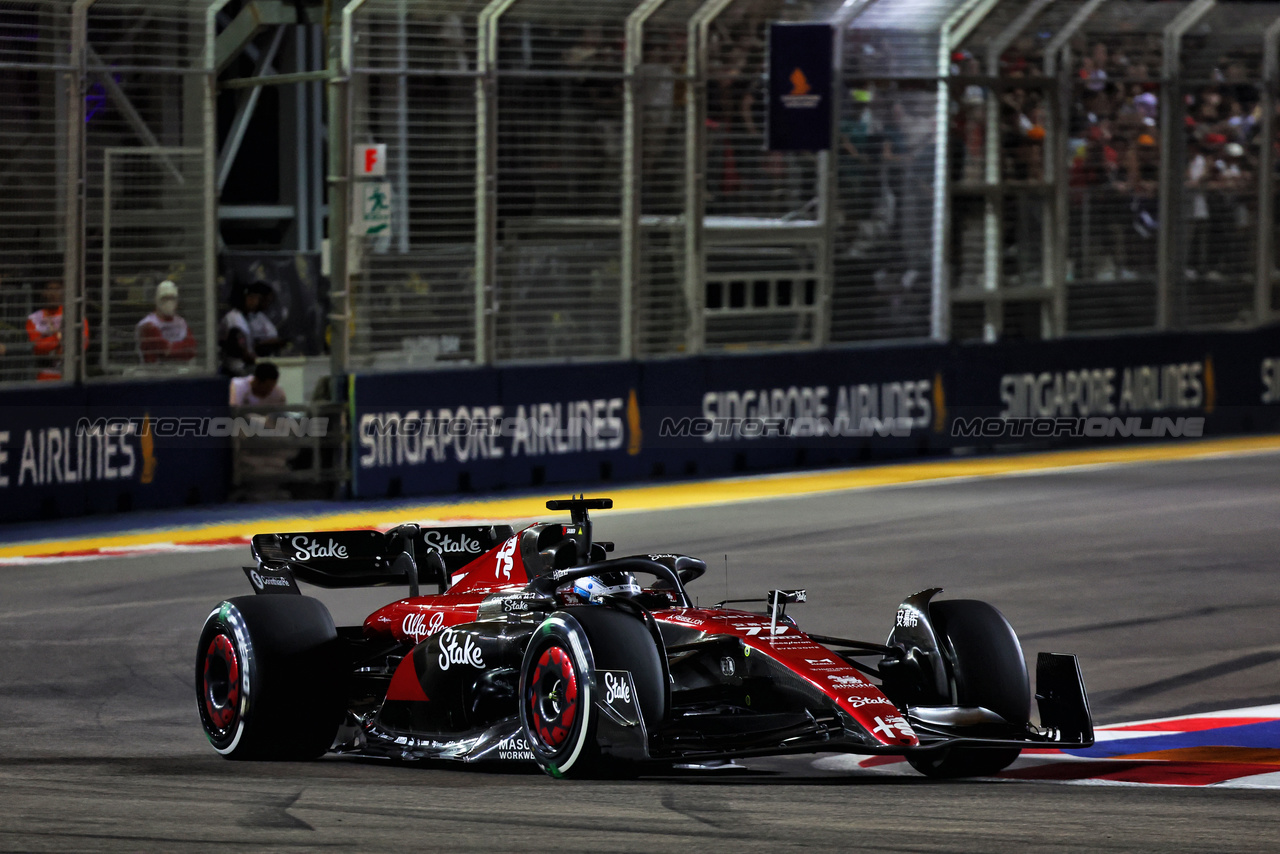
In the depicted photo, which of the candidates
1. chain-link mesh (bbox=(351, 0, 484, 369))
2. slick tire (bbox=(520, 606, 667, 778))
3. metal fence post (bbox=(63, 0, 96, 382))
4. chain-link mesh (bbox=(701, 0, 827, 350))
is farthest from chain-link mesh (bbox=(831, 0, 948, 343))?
slick tire (bbox=(520, 606, 667, 778))

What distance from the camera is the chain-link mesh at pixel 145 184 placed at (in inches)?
632

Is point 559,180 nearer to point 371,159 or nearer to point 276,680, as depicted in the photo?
point 371,159

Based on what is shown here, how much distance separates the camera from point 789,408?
1969cm

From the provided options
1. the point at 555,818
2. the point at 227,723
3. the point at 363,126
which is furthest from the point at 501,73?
the point at 555,818

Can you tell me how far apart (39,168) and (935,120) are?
9.00 meters

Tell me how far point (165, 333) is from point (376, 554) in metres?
8.01

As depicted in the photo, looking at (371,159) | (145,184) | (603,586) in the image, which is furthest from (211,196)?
(603,586)

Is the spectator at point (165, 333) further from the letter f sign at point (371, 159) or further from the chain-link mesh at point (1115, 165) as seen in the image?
the chain-link mesh at point (1115, 165)

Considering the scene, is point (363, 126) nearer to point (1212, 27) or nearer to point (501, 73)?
point (501, 73)

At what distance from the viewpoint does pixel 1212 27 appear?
22859 mm

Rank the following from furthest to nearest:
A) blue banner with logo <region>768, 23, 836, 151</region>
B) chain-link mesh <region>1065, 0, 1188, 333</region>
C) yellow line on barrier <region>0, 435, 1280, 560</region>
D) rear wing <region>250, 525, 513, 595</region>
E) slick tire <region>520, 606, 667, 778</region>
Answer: chain-link mesh <region>1065, 0, 1188, 333</region>
blue banner with logo <region>768, 23, 836, 151</region>
yellow line on barrier <region>0, 435, 1280, 560</region>
rear wing <region>250, 525, 513, 595</region>
slick tire <region>520, 606, 667, 778</region>

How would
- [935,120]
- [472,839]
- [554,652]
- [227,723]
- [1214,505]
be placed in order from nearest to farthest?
1. [472,839]
2. [554,652]
3. [227,723]
4. [1214,505]
5. [935,120]

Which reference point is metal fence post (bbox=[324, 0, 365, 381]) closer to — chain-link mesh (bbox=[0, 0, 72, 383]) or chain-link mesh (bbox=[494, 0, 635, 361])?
chain-link mesh (bbox=[494, 0, 635, 361])

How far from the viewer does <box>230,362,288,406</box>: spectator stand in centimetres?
1703
